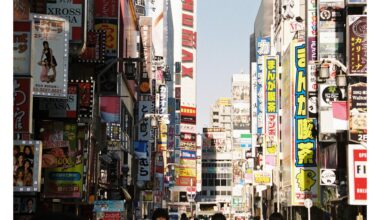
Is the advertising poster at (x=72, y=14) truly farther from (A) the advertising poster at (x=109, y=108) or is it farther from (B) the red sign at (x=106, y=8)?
(B) the red sign at (x=106, y=8)

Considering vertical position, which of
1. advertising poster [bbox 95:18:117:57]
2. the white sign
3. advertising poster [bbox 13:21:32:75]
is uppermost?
advertising poster [bbox 95:18:117:57]

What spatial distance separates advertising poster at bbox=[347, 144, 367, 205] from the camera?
744 inches

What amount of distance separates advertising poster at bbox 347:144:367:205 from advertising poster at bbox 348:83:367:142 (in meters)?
7.46

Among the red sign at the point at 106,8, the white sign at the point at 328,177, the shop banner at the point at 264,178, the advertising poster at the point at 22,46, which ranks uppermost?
the red sign at the point at 106,8

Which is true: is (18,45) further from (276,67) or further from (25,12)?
(276,67)

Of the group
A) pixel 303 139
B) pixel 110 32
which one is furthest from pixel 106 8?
pixel 303 139

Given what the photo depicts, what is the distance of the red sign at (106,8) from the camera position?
3953cm

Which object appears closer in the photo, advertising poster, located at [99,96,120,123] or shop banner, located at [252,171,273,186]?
advertising poster, located at [99,96,120,123]

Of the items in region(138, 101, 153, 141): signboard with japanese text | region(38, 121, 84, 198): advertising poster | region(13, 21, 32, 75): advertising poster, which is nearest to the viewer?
region(13, 21, 32, 75): advertising poster

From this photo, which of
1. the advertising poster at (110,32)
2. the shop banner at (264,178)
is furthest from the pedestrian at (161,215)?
the shop banner at (264,178)

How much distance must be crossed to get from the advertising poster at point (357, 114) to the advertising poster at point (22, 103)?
38.3 ft

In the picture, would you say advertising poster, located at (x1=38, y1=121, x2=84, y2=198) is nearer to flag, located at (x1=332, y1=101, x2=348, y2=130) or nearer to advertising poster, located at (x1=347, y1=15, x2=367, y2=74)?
flag, located at (x1=332, y1=101, x2=348, y2=130)

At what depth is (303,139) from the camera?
5094 cm

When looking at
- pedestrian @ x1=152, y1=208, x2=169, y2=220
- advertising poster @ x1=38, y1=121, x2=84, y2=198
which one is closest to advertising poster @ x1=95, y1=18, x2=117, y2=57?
advertising poster @ x1=38, y1=121, x2=84, y2=198
